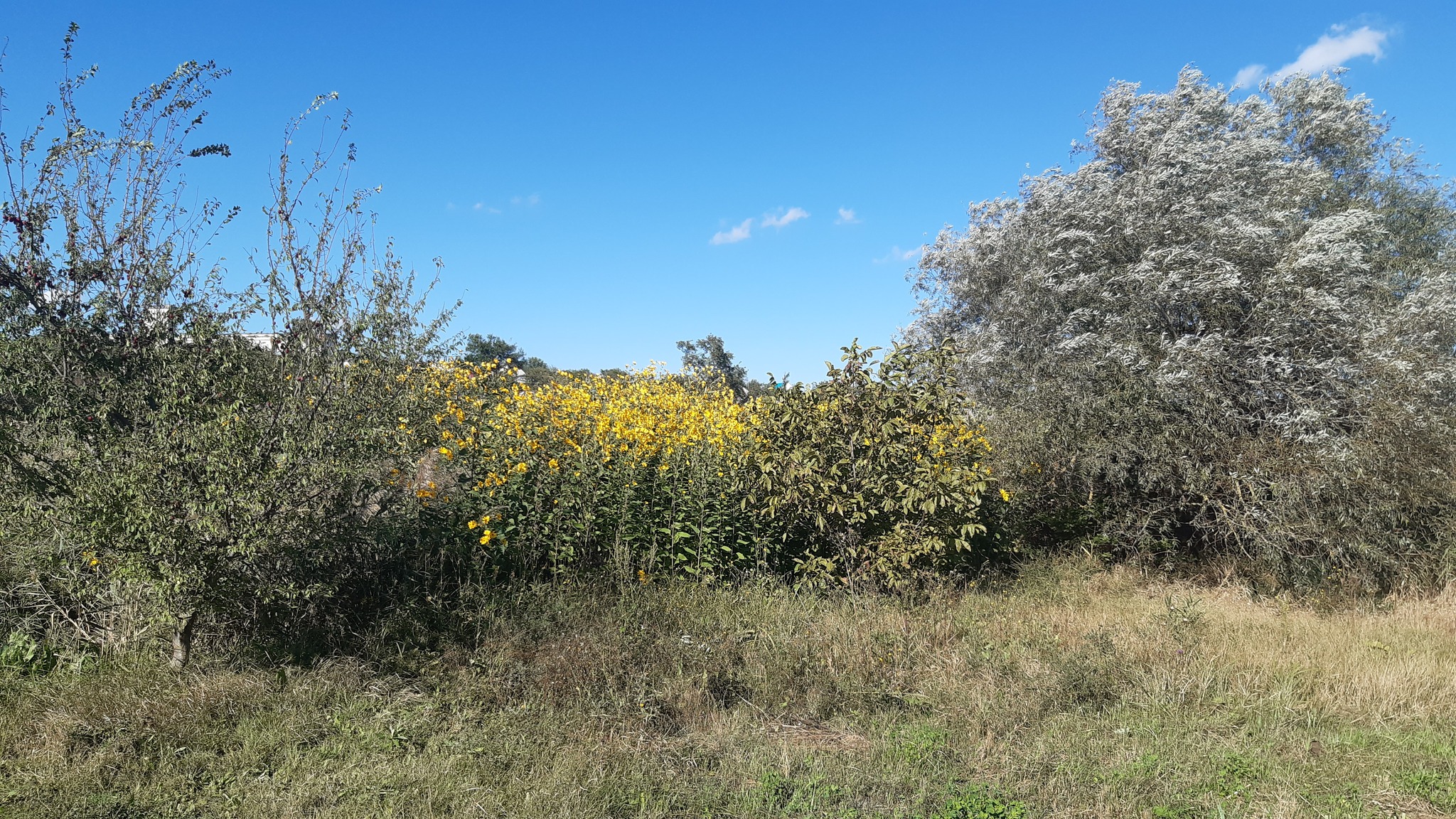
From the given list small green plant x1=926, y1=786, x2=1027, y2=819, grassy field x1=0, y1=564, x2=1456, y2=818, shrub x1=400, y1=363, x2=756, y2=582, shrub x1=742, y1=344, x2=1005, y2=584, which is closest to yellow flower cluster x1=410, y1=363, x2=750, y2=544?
shrub x1=400, y1=363, x2=756, y2=582

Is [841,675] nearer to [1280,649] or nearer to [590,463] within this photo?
[590,463]

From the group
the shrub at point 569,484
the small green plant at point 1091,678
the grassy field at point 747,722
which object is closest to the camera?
the grassy field at point 747,722

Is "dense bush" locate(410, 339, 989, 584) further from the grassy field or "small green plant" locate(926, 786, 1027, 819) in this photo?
"small green plant" locate(926, 786, 1027, 819)

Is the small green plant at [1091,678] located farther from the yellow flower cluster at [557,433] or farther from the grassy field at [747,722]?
the yellow flower cluster at [557,433]

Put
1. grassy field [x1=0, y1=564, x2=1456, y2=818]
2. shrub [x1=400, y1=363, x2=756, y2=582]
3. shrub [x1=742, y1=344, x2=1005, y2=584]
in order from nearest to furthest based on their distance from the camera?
1. grassy field [x1=0, y1=564, x2=1456, y2=818]
2. shrub [x1=400, y1=363, x2=756, y2=582]
3. shrub [x1=742, y1=344, x2=1005, y2=584]

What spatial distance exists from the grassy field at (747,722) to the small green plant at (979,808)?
1 centimetres

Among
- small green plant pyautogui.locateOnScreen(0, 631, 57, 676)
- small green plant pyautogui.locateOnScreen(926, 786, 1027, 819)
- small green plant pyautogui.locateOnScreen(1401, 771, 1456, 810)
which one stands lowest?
small green plant pyautogui.locateOnScreen(1401, 771, 1456, 810)

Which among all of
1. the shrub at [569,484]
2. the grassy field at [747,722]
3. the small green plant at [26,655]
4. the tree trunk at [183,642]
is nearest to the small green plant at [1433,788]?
the grassy field at [747,722]

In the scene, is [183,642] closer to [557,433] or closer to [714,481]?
[557,433]

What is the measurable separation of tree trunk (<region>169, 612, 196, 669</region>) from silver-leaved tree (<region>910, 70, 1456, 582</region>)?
7017mm

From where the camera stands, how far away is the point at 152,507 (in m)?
3.54

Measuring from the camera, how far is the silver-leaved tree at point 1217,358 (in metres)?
7.01

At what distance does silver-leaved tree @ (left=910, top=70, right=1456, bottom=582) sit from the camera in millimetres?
7012

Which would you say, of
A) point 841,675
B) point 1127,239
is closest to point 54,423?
point 841,675
